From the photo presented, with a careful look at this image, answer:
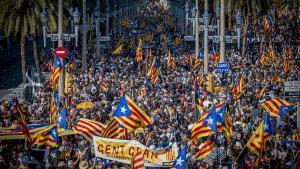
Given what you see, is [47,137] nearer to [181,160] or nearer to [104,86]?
[181,160]

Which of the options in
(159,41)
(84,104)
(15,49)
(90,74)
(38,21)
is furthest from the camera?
(15,49)

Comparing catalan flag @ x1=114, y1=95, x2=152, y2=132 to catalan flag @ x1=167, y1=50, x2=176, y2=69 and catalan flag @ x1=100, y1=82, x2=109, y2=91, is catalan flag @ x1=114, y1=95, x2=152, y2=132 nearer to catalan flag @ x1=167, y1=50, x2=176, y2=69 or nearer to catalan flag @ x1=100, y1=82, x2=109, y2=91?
catalan flag @ x1=100, y1=82, x2=109, y2=91

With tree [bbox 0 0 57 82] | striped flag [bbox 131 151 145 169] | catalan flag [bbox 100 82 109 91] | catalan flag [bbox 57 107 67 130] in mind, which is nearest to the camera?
striped flag [bbox 131 151 145 169]

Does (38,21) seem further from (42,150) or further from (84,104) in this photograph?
(42,150)

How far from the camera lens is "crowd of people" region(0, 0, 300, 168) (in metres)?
22.5

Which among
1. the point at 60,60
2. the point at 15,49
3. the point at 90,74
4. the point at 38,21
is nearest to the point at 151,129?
the point at 60,60

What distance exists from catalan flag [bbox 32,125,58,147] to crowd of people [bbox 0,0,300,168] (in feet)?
0.79

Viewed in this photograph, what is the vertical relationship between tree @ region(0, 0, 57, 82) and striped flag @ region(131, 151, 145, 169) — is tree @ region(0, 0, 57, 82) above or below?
above

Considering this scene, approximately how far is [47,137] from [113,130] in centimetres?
193

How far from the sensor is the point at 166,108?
106 feet

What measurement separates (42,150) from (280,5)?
78.5 meters

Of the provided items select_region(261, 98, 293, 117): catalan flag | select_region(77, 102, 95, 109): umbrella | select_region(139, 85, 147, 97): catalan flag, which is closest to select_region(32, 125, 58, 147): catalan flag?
select_region(261, 98, 293, 117): catalan flag

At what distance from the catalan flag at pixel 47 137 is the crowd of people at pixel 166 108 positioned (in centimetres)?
24

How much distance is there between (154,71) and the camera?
135 ft
